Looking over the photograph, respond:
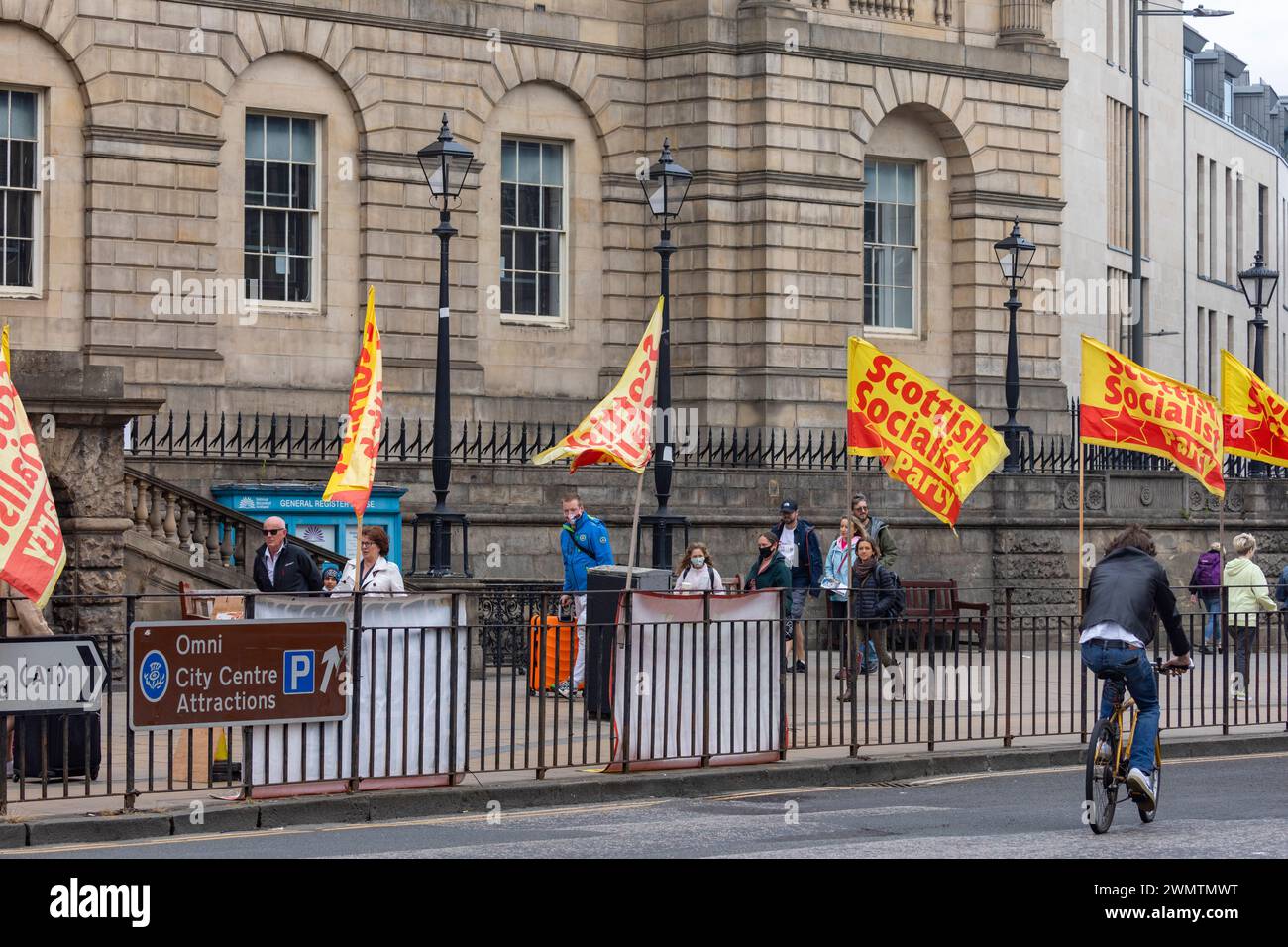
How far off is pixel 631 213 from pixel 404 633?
21.7m

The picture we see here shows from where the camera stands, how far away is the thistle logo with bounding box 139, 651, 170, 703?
14.1 metres

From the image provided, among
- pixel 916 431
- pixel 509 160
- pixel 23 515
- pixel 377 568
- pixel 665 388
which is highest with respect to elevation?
pixel 509 160

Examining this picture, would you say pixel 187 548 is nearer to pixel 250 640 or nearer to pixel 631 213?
pixel 250 640

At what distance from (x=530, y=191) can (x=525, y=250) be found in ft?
2.89

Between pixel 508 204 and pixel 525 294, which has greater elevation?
pixel 508 204

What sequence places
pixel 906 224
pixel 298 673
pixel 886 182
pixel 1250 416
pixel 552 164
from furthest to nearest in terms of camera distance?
pixel 906 224 → pixel 886 182 → pixel 552 164 → pixel 1250 416 → pixel 298 673

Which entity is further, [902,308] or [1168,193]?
[1168,193]

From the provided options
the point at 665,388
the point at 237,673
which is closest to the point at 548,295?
the point at 665,388

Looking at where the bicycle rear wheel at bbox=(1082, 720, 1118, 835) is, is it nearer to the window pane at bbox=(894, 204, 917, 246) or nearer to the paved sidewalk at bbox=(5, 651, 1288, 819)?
the paved sidewalk at bbox=(5, 651, 1288, 819)

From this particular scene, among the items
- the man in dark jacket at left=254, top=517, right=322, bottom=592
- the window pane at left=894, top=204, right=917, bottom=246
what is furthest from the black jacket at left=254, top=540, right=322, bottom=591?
the window pane at left=894, top=204, right=917, bottom=246

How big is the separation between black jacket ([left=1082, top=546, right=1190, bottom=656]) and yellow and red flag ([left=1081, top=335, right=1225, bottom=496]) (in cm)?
575

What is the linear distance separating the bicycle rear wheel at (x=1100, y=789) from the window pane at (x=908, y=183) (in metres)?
25.0

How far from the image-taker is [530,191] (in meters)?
35.6

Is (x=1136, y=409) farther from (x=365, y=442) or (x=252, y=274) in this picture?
(x=252, y=274)
